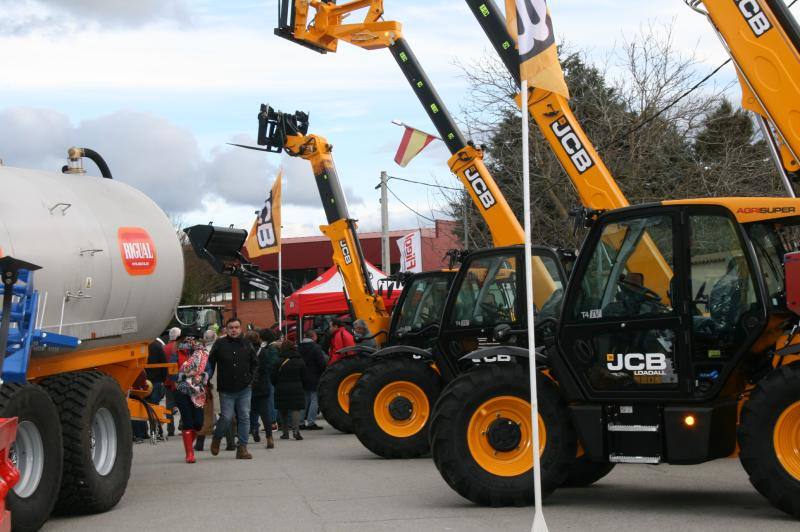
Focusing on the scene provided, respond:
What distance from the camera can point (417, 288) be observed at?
55.0 ft

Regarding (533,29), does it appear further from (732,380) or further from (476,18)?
(476,18)

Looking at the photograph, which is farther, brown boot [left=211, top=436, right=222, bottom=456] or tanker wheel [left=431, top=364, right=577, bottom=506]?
brown boot [left=211, top=436, right=222, bottom=456]

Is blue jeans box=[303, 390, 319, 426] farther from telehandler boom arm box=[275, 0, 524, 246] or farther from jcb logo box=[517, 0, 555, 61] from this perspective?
jcb logo box=[517, 0, 555, 61]

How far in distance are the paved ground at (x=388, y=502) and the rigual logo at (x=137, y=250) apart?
2.35 m

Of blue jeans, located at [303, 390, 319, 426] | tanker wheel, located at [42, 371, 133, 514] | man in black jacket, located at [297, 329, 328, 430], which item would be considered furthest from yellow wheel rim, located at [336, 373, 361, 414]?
tanker wheel, located at [42, 371, 133, 514]

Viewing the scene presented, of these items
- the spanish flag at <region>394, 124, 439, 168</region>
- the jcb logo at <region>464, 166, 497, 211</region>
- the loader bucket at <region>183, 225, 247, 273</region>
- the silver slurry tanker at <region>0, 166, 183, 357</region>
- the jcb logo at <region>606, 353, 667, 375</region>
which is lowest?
the jcb logo at <region>606, 353, 667, 375</region>

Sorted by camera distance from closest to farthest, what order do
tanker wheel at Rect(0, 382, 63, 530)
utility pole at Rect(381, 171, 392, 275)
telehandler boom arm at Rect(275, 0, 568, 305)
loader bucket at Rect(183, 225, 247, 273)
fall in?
tanker wheel at Rect(0, 382, 63, 530) < telehandler boom arm at Rect(275, 0, 568, 305) < loader bucket at Rect(183, 225, 247, 273) < utility pole at Rect(381, 171, 392, 275)

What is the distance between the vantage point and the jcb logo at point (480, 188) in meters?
17.4

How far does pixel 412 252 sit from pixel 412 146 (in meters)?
5.92

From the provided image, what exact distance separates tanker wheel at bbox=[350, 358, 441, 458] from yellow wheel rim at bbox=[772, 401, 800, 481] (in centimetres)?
657

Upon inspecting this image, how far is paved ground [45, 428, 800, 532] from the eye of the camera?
9.05m

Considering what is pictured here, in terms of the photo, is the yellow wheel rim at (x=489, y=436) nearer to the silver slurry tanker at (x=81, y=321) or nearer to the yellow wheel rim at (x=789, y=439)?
the yellow wheel rim at (x=789, y=439)

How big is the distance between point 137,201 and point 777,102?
21.8 ft

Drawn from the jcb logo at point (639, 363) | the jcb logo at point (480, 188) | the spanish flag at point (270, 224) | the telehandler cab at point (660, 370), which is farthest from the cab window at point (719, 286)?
the spanish flag at point (270, 224)
